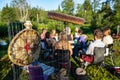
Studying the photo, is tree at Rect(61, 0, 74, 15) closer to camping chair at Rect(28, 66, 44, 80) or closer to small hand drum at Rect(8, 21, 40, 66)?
small hand drum at Rect(8, 21, 40, 66)

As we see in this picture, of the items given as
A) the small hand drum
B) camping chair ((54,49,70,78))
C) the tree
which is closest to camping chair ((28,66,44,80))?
the small hand drum

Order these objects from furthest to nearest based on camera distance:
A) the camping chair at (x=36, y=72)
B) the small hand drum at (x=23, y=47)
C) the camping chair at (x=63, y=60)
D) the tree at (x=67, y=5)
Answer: the tree at (x=67, y=5) → the camping chair at (x=63, y=60) → the small hand drum at (x=23, y=47) → the camping chair at (x=36, y=72)

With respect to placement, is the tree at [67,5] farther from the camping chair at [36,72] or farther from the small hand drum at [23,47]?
the camping chair at [36,72]

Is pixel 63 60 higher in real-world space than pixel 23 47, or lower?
lower

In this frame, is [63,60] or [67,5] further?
[67,5]

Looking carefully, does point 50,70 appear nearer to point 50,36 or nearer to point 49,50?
point 49,50

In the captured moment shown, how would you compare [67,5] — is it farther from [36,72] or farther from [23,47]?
[36,72]

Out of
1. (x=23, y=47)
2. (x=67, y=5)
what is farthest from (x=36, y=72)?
(x=67, y=5)

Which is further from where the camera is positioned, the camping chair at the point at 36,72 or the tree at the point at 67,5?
the tree at the point at 67,5

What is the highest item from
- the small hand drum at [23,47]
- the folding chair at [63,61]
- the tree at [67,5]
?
the tree at [67,5]

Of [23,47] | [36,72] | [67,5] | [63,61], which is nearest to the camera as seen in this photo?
[36,72]

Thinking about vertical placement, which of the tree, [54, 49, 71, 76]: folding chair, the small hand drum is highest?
the tree

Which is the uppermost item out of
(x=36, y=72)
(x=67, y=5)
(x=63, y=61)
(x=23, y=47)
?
(x=67, y=5)

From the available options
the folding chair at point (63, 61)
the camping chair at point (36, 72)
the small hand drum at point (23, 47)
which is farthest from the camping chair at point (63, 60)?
the camping chair at point (36, 72)
